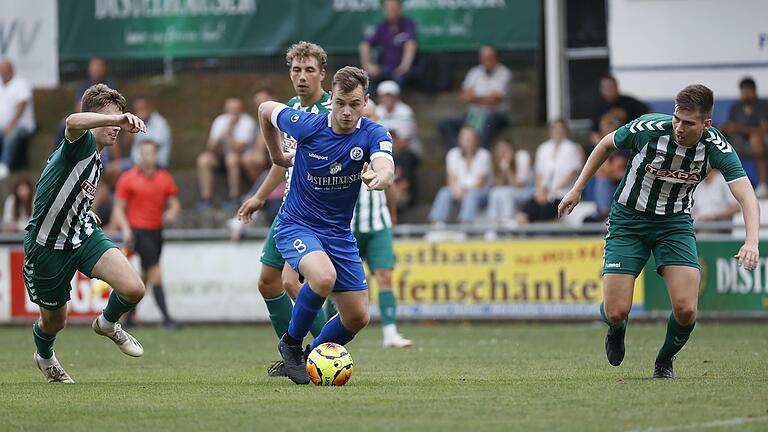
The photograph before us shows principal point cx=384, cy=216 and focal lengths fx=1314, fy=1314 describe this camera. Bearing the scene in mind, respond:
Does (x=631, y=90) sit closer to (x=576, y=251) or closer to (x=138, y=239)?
(x=576, y=251)

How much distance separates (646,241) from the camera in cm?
916

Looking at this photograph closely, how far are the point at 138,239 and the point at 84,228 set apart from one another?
25.8 feet

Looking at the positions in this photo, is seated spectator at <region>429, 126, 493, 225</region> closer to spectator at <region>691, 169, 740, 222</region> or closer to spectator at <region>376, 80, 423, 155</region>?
spectator at <region>376, 80, 423, 155</region>

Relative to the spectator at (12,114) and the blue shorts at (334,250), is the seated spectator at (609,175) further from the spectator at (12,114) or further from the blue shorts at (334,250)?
the spectator at (12,114)

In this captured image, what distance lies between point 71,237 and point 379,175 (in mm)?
2572

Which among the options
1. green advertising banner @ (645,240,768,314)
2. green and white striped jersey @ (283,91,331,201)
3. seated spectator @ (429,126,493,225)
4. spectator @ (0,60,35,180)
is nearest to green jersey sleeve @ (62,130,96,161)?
green and white striped jersey @ (283,91,331,201)

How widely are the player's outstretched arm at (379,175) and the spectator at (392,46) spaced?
1139 centimetres

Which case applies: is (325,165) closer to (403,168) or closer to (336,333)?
(336,333)

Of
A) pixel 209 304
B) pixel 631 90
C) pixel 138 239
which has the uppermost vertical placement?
pixel 631 90

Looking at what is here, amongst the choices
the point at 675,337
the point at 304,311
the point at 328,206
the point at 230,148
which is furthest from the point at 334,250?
the point at 230,148

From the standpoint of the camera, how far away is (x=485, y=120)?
19.5 meters

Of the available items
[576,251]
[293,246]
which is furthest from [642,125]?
[576,251]

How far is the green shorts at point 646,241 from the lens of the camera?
356 inches

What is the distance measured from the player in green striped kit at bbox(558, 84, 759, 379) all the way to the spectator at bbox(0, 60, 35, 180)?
1404 centimetres
